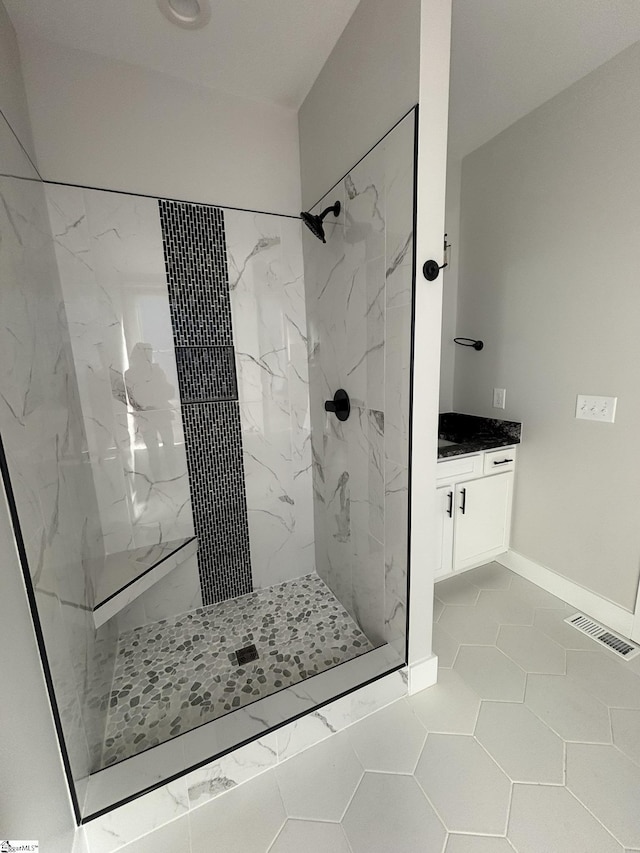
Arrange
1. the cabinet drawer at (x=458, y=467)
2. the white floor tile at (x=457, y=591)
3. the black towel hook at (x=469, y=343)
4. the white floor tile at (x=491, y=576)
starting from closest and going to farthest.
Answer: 1. the cabinet drawer at (x=458, y=467)
2. the white floor tile at (x=457, y=591)
3. the white floor tile at (x=491, y=576)
4. the black towel hook at (x=469, y=343)

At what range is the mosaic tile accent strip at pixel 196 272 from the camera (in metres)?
1.62

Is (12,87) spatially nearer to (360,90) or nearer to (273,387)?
(360,90)

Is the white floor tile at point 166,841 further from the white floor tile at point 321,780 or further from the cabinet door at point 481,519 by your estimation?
the cabinet door at point 481,519

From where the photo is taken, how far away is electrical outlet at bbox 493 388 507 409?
215 centimetres

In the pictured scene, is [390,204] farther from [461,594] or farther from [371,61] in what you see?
[461,594]

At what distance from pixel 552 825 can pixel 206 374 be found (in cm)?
206

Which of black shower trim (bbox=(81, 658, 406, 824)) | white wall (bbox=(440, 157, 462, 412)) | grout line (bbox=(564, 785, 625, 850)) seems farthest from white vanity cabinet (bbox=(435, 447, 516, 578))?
grout line (bbox=(564, 785, 625, 850))

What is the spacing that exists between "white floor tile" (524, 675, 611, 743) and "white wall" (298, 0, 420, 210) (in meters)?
2.20

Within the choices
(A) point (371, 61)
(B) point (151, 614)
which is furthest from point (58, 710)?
(A) point (371, 61)

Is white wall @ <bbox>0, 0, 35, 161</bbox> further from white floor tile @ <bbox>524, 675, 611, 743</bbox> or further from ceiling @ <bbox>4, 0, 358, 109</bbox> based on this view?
white floor tile @ <bbox>524, 675, 611, 743</bbox>

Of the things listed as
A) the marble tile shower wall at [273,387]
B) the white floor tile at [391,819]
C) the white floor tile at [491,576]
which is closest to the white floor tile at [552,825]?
the white floor tile at [391,819]

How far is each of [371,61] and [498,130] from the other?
1.19 m

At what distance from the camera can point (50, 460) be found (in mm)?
1082

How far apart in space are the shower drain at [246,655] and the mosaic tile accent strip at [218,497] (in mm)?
421
